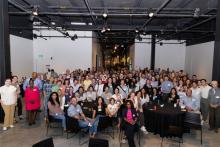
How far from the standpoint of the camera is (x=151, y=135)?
20.6 ft

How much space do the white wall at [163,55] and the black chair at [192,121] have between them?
12.6 m

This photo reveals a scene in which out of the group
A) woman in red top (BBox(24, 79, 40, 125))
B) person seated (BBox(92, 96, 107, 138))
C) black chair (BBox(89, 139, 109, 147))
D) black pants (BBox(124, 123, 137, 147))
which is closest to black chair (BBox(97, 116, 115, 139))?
person seated (BBox(92, 96, 107, 138))

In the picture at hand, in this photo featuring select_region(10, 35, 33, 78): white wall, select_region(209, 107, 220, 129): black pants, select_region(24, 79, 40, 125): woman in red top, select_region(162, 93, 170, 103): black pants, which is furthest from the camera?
select_region(10, 35, 33, 78): white wall

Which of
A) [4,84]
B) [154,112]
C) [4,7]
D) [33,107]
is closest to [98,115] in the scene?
[154,112]

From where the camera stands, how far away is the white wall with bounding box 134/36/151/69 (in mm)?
18297

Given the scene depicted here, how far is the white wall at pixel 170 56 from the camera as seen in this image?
60.5 ft

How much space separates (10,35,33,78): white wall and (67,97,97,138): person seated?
7634mm

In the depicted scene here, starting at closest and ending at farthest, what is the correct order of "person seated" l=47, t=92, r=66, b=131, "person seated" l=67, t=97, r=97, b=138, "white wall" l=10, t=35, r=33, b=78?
1. "person seated" l=67, t=97, r=97, b=138
2. "person seated" l=47, t=92, r=66, b=131
3. "white wall" l=10, t=35, r=33, b=78

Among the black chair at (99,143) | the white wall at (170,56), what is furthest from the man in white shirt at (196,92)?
the white wall at (170,56)

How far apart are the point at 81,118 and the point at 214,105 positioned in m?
4.29

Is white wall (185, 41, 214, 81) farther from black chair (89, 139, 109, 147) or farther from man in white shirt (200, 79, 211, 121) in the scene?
black chair (89, 139, 109, 147)

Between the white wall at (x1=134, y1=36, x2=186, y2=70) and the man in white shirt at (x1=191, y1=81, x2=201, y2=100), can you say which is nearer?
the man in white shirt at (x1=191, y1=81, x2=201, y2=100)

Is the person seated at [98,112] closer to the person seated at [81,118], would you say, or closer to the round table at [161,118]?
the person seated at [81,118]

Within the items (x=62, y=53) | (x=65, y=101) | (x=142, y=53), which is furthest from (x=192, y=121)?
(x=142, y=53)
